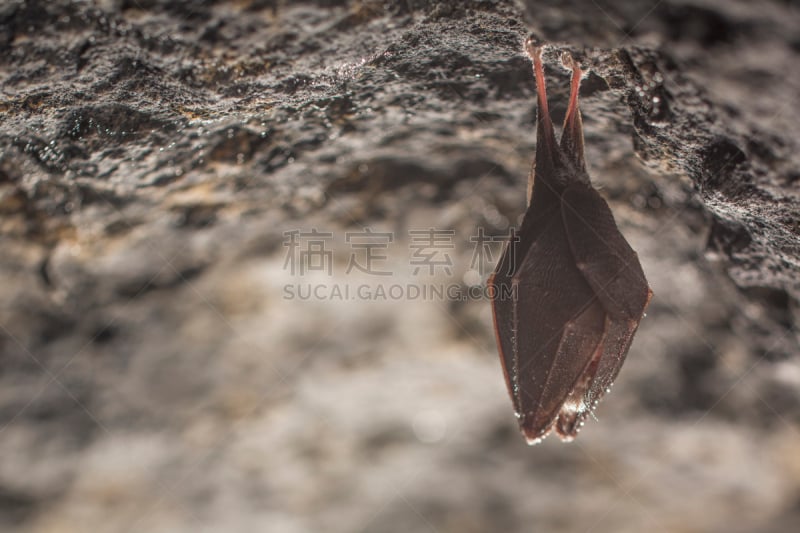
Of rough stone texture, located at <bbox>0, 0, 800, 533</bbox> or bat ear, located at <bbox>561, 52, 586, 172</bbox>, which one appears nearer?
rough stone texture, located at <bbox>0, 0, 800, 533</bbox>

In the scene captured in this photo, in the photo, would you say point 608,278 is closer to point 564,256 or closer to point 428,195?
point 564,256

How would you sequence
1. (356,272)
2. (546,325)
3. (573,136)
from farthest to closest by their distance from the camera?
1. (356,272)
2. (546,325)
3. (573,136)

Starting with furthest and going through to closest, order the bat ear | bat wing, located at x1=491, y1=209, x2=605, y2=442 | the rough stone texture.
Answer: bat wing, located at x1=491, y1=209, x2=605, y2=442
the bat ear
the rough stone texture

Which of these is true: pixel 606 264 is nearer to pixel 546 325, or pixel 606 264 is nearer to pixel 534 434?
pixel 546 325

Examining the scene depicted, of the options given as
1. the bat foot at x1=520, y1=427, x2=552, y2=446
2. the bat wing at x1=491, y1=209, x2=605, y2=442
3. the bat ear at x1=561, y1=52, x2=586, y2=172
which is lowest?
the bat foot at x1=520, y1=427, x2=552, y2=446

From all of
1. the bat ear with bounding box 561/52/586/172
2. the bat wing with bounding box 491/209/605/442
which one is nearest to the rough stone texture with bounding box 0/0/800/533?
the bat ear with bounding box 561/52/586/172

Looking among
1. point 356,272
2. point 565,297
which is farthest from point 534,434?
point 356,272

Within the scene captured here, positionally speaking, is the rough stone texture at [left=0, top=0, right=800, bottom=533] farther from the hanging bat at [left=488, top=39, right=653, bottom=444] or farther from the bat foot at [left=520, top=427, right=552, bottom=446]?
the bat foot at [left=520, top=427, right=552, bottom=446]

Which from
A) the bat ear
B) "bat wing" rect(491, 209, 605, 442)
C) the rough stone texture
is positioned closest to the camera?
the rough stone texture

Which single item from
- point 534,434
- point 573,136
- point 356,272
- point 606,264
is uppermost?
point 573,136
